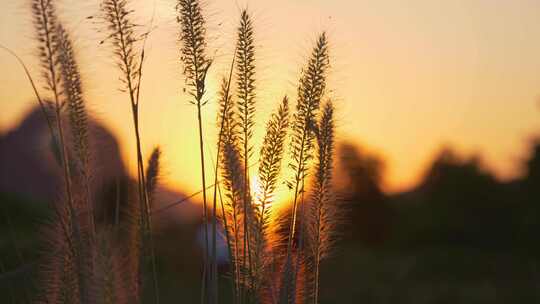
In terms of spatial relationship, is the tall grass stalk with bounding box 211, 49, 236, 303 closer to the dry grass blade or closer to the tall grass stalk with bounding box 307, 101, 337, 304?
the dry grass blade

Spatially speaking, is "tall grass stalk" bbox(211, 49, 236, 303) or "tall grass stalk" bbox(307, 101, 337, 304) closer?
"tall grass stalk" bbox(211, 49, 236, 303)

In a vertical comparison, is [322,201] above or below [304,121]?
below

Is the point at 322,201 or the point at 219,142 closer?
the point at 219,142

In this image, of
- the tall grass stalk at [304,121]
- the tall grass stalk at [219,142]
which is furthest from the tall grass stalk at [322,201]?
the tall grass stalk at [219,142]

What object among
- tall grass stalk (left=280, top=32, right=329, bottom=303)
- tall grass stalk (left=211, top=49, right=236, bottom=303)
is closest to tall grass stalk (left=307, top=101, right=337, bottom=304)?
tall grass stalk (left=280, top=32, right=329, bottom=303)

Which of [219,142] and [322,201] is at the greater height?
[219,142]

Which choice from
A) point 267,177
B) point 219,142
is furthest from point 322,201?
point 219,142

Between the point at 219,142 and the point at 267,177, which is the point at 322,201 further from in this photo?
the point at 219,142

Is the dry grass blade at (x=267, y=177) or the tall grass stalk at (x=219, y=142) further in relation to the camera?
the dry grass blade at (x=267, y=177)

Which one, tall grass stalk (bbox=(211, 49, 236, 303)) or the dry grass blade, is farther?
the dry grass blade

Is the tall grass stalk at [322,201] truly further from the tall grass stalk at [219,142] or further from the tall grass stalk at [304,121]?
the tall grass stalk at [219,142]

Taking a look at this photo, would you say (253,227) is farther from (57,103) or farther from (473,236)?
(473,236)

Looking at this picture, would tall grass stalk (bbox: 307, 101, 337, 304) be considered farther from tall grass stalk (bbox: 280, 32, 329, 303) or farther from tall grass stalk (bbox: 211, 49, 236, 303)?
tall grass stalk (bbox: 211, 49, 236, 303)

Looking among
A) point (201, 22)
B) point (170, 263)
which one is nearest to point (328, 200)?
point (201, 22)
